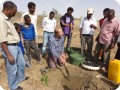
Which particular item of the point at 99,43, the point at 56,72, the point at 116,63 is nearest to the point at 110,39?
the point at 99,43

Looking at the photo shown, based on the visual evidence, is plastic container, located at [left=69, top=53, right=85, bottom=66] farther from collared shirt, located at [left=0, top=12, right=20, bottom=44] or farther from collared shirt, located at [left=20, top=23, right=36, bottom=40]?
collared shirt, located at [left=0, top=12, right=20, bottom=44]

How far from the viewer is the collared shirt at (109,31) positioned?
5624mm

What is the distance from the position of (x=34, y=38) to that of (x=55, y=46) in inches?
24.1

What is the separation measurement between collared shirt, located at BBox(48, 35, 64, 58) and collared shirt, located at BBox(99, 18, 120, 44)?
3.62 feet

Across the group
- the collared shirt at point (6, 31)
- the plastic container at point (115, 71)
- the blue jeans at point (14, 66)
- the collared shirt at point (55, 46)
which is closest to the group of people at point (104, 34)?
the plastic container at point (115, 71)

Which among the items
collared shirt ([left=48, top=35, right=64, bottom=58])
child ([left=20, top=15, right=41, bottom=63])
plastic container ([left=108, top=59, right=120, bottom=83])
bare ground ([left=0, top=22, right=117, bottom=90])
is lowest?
bare ground ([left=0, top=22, right=117, bottom=90])

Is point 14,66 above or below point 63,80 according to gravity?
above

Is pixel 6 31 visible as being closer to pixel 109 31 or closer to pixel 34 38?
pixel 34 38

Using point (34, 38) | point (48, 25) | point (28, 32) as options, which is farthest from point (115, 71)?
point (48, 25)

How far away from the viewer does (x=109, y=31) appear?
5.75 metres

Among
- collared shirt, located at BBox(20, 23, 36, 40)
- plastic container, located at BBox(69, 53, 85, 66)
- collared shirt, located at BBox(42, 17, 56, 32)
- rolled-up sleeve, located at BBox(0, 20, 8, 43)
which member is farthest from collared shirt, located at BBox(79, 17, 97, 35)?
rolled-up sleeve, located at BBox(0, 20, 8, 43)

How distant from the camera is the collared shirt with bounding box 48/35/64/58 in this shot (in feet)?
19.4

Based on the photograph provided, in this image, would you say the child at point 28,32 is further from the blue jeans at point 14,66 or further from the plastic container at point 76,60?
the blue jeans at point 14,66

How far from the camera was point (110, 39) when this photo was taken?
228 inches
